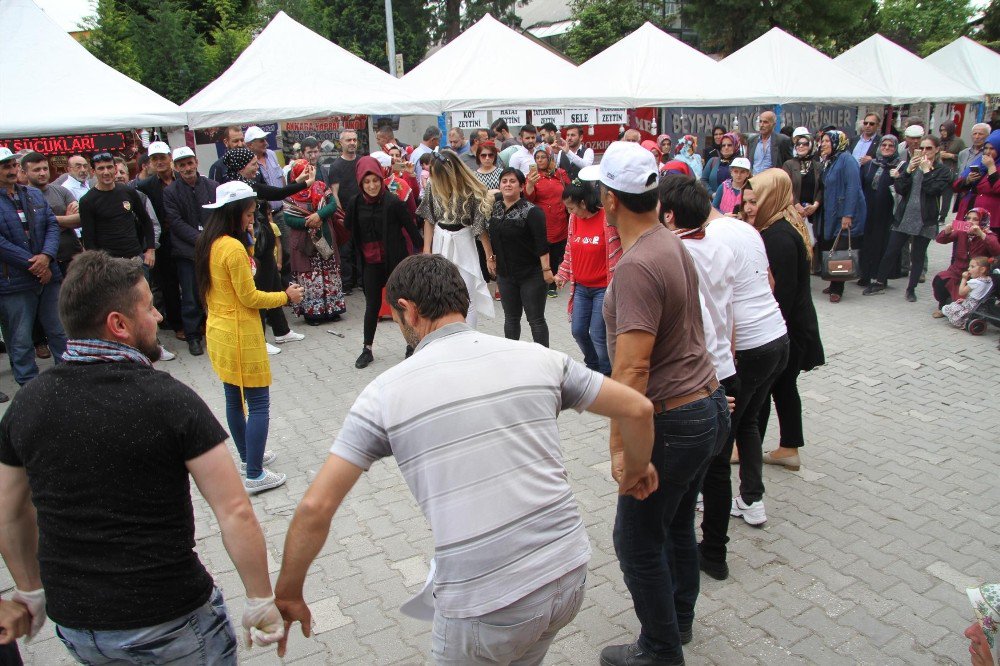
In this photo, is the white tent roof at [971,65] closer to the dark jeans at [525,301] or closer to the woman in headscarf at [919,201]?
the woman in headscarf at [919,201]

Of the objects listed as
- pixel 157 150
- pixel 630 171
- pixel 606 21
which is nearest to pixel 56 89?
pixel 157 150

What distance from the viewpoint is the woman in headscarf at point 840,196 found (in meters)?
8.70

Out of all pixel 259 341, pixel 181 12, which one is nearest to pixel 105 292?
pixel 259 341

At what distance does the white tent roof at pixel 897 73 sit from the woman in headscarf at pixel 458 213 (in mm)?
13081

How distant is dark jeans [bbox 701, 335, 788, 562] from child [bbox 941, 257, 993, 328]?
490 cm

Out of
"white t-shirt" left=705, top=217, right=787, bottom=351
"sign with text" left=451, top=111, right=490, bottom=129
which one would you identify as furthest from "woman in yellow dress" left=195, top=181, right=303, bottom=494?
"sign with text" left=451, top=111, right=490, bottom=129

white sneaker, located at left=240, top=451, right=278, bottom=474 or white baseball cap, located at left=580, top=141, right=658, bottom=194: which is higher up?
white baseball cap, located at left=580, top=141, right=658, bottom=194

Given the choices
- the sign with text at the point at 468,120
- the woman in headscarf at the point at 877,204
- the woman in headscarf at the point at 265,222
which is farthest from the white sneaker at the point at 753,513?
the sign with text at the point at 468,120

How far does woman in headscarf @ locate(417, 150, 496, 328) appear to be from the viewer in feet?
20.5

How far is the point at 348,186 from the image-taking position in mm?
8391

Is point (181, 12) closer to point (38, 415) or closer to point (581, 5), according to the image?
point (38, 415)

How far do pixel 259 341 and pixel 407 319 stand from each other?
2.50 meters

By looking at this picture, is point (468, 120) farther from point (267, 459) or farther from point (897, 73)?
point (897, 73)

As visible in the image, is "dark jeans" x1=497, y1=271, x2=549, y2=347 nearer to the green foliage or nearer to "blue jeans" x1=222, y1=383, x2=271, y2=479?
"blue jeans" x1=222, y1=383, x2=271, y2=479
